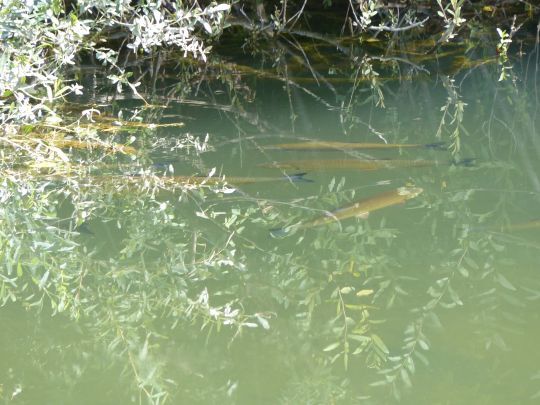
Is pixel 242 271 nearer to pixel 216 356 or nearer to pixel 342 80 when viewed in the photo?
pixel 216 356

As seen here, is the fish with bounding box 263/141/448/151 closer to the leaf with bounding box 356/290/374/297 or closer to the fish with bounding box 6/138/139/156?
the fish with bounding box 6/138/139/156

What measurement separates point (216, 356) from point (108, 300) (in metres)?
0.62

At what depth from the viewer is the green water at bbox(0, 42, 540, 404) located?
2.33 m

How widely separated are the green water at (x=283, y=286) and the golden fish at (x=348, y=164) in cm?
6

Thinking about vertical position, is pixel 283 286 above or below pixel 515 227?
below

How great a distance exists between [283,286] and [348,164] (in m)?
1.41

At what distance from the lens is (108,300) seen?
9.70 ft

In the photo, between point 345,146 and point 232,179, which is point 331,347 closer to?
point 232,179

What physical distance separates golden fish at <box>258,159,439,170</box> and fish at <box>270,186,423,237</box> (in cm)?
44

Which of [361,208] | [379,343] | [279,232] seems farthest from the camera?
[361,208]

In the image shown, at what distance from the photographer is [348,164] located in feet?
14.0

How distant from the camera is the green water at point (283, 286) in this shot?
7.66ft

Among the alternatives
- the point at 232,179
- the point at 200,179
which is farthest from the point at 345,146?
the point at 200,179

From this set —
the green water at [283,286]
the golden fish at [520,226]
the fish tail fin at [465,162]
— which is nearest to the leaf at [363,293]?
the green water at [283,286]
